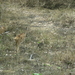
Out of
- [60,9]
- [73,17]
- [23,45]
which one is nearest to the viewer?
[23,45]

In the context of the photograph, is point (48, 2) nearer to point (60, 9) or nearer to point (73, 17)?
point (60, 9)

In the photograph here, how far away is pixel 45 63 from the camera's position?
14.9 feet

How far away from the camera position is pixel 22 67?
4.40m

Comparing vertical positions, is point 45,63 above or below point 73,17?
below

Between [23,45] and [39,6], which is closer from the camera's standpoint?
[23,45]

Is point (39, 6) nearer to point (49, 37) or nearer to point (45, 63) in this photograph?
point (49, 37)

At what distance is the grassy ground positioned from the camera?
14.4ft

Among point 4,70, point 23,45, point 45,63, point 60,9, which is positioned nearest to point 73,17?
point 60,9

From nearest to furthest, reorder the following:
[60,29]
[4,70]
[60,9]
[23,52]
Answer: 1. [4,70]
2. [23,52]
3. [60,29]
4. [60,9]

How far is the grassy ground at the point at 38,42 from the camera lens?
4398 mm

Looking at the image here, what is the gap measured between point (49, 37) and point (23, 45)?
A: 94 cm

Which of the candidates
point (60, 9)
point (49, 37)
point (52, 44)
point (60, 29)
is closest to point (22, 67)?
point (52, 44)

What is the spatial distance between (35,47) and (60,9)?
385 centimetres

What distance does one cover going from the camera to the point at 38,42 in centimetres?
568
